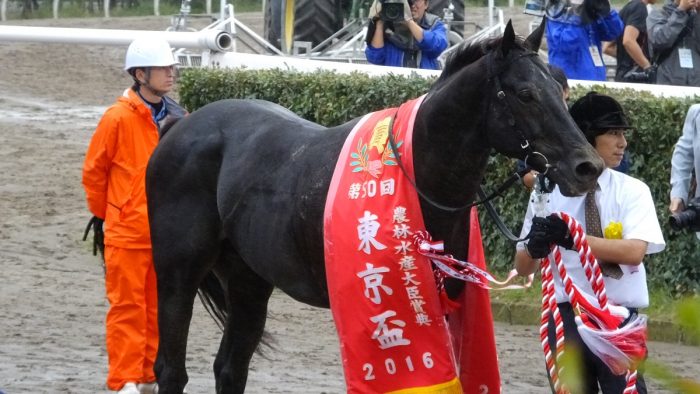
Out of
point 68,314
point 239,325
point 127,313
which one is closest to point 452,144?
point 239,325

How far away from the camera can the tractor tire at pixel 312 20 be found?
14445 millimetres

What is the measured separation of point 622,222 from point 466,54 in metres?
0.82

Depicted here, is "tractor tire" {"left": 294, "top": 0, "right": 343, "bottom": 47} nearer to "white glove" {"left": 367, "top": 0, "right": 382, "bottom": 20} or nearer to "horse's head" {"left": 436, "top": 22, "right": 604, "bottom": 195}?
"white glove" {"left": 367, "top": 0, "right": 382, "bottom": 20}

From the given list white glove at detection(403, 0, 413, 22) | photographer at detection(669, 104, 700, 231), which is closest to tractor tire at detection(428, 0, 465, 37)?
white glove at detection(403, 0, 413, 22)

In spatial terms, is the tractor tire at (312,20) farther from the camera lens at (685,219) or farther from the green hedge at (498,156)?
the camera lens at (685,219)

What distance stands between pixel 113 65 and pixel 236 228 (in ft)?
52.2

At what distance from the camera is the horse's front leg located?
5.95m

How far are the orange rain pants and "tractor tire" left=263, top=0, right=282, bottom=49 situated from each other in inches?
349

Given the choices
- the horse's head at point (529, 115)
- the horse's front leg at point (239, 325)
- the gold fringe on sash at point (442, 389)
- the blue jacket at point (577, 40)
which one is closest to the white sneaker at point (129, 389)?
the horse's front leg at point (239, 325)

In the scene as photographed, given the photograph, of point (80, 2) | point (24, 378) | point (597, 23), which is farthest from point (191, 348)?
point (80, 2)

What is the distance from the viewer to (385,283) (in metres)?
4.54

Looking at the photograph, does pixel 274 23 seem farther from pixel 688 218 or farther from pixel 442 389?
pixel 442 389

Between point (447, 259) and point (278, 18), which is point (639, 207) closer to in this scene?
point (447, 259)

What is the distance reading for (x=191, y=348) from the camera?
7.68 metres
